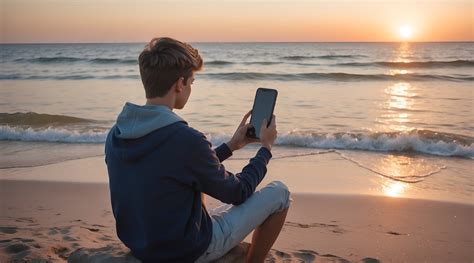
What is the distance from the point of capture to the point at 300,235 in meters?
4.70

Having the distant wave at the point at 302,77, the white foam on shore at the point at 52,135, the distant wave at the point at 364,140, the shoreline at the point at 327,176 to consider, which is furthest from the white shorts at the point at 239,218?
the distant wave at the point at 302,77

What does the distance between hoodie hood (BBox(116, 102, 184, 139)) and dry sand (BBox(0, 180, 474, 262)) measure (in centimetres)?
97

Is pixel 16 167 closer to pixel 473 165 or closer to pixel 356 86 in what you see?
pixel 473 165

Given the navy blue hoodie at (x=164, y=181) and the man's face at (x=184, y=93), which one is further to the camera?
the man's face at (x=184, y=93)

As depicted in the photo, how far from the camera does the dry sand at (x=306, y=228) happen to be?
4.07 metres

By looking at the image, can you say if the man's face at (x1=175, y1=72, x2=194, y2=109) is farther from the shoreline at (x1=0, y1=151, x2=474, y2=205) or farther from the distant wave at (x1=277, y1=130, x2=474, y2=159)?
the distant wave at (x1=277, y1=130, x2=474, y2=159)

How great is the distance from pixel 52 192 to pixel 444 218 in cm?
423

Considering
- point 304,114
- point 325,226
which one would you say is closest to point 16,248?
point 325,226

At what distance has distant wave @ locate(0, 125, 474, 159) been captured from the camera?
8.81 metres

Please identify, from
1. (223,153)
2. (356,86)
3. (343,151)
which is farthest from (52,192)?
(356,86)

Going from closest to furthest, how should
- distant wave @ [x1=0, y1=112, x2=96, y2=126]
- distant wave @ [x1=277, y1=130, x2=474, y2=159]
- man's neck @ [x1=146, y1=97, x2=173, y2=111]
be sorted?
man's neck @ [x1=146, y1=97, x2=173, y2=111] → distant wave @ [x1=277, y1=130, x2=474, y2=159] → distant wave @ [x1=0, y1=112, x2=96, y2=126]

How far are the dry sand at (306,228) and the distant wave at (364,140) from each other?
3203 mm

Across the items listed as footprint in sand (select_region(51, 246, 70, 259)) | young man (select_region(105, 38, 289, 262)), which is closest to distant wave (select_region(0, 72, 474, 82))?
footprint in sand (select_region(51, 246, 70, 259))

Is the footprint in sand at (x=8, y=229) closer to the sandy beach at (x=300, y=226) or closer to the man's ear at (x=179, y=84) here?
the sandy beach at (x=300, y=226)
